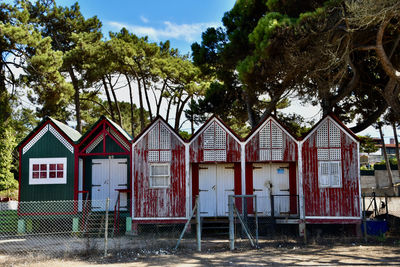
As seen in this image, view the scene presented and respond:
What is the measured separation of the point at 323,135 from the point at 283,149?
166 centimetres

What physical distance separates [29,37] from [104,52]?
5.15 meters

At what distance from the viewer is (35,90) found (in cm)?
2522

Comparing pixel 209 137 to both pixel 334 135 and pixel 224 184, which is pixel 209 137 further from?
pixel 334 135

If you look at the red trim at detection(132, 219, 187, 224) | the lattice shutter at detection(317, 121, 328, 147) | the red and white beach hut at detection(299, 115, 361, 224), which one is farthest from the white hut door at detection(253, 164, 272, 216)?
the red trim at detection(132, 219, 187, 224)

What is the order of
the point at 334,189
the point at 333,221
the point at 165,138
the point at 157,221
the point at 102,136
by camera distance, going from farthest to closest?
the point at 102,136 < the point at 165,138 < the point at 157,221 < the point at 334,189 < the point at 333,221

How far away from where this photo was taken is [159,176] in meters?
16.0

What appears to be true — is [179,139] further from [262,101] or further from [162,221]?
[262,101]

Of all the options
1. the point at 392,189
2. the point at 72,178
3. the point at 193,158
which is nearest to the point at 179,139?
the point at 193,158

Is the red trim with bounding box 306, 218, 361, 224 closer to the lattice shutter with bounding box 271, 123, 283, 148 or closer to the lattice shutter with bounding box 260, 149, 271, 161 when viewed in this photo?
the lattice shutter with bounding box 260, 149, 271, 161

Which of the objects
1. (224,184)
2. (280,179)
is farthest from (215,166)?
(280,179)

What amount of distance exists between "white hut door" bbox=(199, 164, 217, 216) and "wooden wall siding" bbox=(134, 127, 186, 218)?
1.14m

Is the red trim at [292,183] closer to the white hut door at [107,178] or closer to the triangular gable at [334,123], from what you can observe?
A: the triangular gable at [334,123]

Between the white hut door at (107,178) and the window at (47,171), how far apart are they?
148cm

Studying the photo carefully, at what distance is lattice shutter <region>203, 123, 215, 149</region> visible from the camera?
52.5ft
